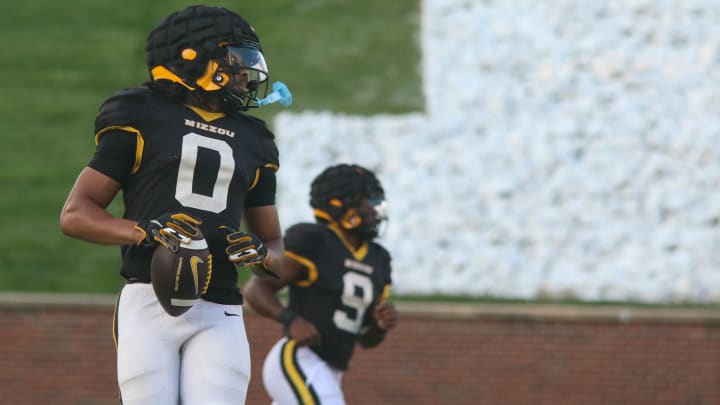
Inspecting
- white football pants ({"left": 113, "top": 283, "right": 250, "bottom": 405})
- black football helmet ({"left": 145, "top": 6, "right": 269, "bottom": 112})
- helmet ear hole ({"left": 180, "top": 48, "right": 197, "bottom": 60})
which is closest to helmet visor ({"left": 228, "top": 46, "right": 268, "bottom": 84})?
black football helmet ({"left": 145, "top": 6, "right": 269, "bottom": 112})

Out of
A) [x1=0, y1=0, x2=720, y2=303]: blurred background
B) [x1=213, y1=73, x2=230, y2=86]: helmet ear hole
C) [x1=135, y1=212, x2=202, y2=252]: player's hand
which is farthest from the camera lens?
[x1=0, y1=0, x2=720, y2=303]: blurred background

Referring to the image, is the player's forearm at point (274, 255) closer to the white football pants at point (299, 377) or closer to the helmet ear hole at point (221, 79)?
the helmet ear hole at point (221, 79)

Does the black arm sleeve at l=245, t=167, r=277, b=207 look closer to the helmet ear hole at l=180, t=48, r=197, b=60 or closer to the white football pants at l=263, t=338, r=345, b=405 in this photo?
the helmet ear hole at l=180, t=48, r=197, b=60

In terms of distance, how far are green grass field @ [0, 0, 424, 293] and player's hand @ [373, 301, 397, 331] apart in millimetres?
5323

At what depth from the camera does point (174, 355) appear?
443 centimetres

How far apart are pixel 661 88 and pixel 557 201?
2061 mm

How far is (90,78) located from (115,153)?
9866mm

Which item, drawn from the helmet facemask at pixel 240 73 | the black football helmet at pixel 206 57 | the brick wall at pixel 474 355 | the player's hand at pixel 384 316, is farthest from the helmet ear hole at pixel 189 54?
the brick wall at pixel 474 355

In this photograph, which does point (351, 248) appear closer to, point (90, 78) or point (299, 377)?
point (299, 377)

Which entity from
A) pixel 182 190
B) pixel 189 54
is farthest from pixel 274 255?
pixel 189 54

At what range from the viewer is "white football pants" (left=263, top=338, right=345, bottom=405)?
21.2ft

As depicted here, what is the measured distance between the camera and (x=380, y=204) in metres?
6.84

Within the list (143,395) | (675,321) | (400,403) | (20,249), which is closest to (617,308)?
(675,321)

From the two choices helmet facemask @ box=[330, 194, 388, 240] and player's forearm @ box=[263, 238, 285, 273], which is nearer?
player's forearm @ box=[263, 238, 285, 273]
